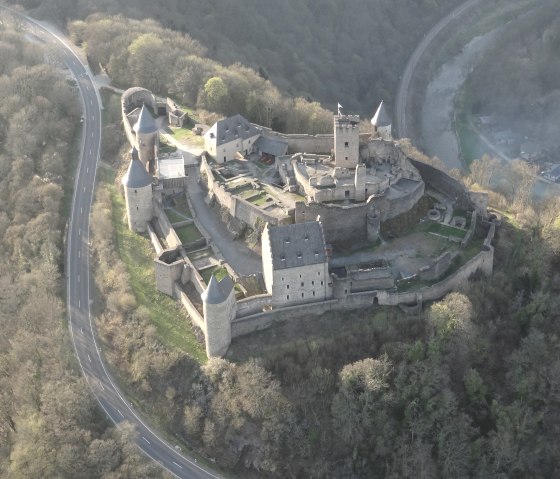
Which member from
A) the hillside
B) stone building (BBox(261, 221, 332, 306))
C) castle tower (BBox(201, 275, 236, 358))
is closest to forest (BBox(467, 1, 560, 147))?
the hillside

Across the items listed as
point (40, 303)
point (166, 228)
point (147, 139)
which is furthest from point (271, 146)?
point (40, 303)

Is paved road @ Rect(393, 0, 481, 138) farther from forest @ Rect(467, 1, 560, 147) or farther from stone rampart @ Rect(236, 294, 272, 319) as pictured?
stone rampart @ Rect(236, 294, 272, 319)

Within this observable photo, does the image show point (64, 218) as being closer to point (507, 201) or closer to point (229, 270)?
point (229, 270)

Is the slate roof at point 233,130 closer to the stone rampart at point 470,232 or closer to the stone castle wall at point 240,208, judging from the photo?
the stone castle wall at point 240,208

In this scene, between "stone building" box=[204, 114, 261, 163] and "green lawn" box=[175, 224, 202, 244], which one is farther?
"stone building" box=[204, 114, 261, 163]

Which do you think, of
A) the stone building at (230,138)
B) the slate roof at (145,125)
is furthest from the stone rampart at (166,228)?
the slate roof at (145,125)

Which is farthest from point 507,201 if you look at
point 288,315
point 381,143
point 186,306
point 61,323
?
point 61,323

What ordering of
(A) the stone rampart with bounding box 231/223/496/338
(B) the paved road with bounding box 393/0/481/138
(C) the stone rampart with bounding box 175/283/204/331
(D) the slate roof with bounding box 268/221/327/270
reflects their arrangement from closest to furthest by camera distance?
(D) the slate roof with bounding box 268/221/327/270
(A) the stone rampart with bounding box 231/223/496/338
(C) the stone rampart with bounding box 175/283/204/331
(B) the paved road with bounding box 393/0/481/138
